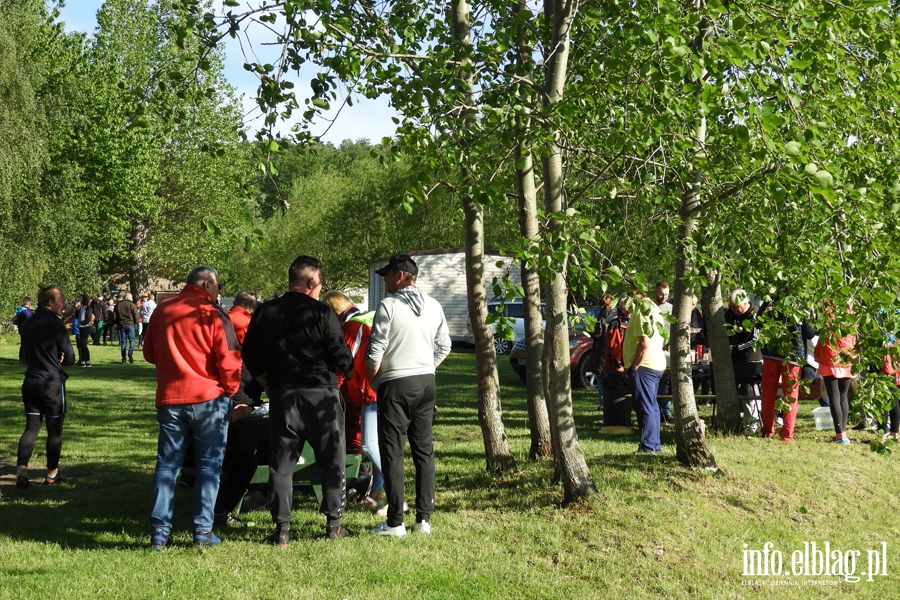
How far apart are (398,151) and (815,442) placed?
7.17 m

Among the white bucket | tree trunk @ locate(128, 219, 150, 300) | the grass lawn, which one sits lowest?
the grass lawn

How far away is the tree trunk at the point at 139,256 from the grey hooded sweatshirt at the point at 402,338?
3707 cm

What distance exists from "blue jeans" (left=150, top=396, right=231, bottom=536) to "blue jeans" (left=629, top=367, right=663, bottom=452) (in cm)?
476

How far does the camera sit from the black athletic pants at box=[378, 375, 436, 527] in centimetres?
631

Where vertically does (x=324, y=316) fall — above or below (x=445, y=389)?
above

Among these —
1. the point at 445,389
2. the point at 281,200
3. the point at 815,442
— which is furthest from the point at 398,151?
the point at 445,389

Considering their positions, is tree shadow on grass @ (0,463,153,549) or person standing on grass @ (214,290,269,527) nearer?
tree shadow on grass @ (0,463,153,549)

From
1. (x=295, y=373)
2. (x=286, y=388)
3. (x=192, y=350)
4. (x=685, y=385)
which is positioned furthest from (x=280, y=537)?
(x=685, y=385)

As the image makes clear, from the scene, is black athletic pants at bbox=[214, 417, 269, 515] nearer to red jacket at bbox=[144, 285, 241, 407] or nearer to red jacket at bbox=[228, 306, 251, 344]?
red jacket at bbox=[144, 285, 241, 407]

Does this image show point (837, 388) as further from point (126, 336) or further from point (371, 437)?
point (126, 336)

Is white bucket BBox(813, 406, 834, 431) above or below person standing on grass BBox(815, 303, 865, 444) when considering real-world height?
below

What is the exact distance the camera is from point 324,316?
6.14 m

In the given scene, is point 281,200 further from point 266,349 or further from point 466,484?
point 466,484

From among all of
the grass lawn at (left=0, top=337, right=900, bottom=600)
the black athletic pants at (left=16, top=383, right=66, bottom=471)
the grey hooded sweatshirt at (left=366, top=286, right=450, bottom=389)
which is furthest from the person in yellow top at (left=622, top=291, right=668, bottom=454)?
the black athletic pants at (left=16, top=383, right=66, bottom=471)
